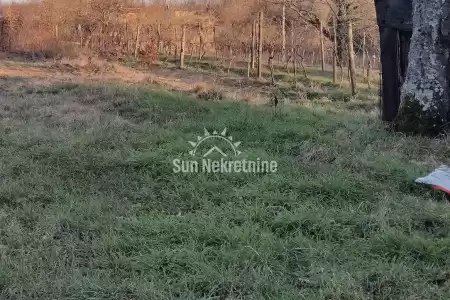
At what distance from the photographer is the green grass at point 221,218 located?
2338 mm

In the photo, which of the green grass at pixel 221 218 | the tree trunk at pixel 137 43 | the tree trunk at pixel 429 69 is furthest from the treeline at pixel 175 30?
the green grass at pixel 221 218

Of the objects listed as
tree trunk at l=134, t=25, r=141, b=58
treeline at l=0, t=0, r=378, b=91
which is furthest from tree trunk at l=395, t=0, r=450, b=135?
tree trunk at l=134, t=25, r=141, b=58

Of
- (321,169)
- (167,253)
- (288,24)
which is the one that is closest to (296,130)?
(321,169)

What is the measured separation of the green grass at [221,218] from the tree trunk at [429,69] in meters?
0.35

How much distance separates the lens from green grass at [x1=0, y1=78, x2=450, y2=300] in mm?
2338

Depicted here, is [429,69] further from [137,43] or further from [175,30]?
[175,30]

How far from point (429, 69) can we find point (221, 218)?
3.58 m

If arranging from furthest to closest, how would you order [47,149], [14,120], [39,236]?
[14,120], [47,149], [39,236]

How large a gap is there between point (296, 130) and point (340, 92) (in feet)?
21.0

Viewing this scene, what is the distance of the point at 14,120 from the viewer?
6586mm

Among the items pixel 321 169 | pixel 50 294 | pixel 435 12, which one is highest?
pixel 435 12

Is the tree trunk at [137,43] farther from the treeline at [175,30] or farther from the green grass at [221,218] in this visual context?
the green grass at [221,218]

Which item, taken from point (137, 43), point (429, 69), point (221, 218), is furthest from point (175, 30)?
point (221, 218)

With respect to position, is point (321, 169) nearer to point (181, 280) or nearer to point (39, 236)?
point (181, 280)
